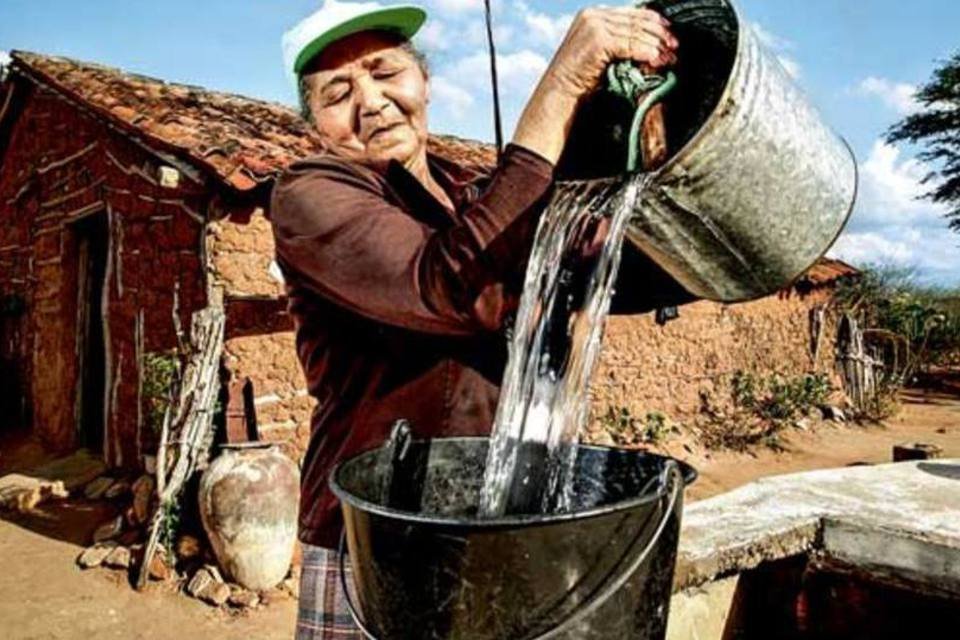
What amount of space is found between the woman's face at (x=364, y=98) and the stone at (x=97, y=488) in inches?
236

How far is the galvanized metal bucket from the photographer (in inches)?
41.3

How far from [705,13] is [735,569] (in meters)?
1.31

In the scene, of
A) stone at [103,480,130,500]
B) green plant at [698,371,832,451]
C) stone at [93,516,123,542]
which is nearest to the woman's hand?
stone at [93,516,123,542]

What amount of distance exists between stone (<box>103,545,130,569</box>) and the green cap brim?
469 centimetres

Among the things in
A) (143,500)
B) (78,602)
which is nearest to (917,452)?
(78,602)

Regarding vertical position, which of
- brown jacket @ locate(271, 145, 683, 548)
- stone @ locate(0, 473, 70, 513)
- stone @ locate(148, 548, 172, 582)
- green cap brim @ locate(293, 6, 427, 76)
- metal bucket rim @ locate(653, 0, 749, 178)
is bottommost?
stone @ locate(148, 548, 172, 582)

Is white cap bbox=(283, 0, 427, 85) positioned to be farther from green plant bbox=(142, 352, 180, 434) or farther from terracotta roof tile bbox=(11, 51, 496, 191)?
green plant bbox=(142, 352, 180, 434)

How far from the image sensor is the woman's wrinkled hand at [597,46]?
102cm

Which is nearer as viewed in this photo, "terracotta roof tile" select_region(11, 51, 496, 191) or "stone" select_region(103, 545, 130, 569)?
"stone" select_region(103, 545, 130, 569)

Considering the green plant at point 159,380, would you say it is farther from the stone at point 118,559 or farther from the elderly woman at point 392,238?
the elderly woman at point 392,238

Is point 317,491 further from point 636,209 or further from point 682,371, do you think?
point 682,371

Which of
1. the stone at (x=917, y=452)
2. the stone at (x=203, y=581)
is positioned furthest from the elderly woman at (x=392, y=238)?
the stone at (x=203, y=581)

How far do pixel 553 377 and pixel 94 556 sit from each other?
5.09 metres

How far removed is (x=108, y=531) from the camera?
18.5 ft
